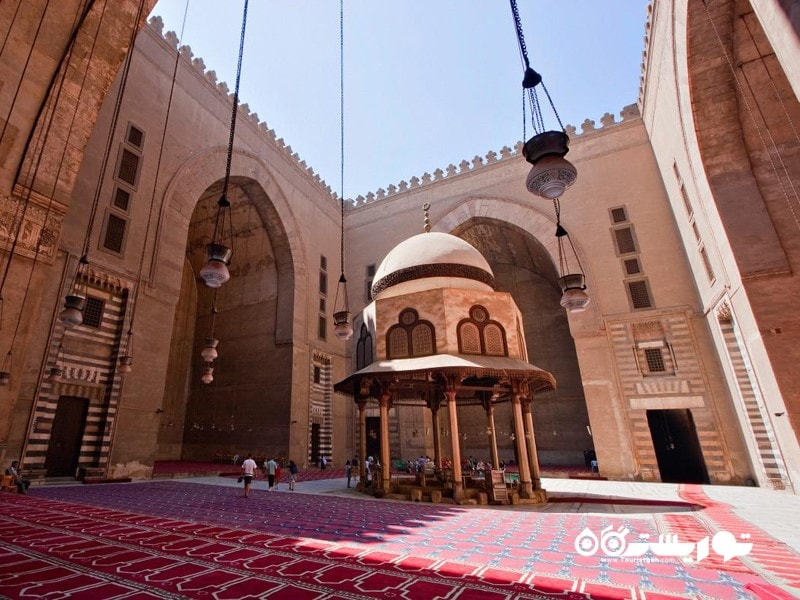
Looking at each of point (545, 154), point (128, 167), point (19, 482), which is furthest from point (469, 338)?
point (128, 167)

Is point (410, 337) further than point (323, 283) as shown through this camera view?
No

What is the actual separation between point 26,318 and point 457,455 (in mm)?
9686

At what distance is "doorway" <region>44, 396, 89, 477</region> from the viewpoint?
1055 cm

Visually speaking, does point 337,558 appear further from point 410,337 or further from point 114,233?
point 114,233

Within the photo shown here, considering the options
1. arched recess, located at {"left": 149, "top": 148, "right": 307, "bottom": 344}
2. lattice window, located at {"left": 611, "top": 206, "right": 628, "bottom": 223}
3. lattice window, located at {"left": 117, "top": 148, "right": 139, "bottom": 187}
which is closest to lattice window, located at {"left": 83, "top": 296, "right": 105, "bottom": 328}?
arched recess, located at {"left": 149, "top": 148, "right": 307, "bottom": 344}

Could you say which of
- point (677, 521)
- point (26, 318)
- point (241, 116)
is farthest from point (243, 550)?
point (241, 116)

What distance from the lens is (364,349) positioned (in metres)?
11.5

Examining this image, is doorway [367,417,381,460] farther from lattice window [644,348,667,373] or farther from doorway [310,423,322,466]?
lattice window [644,348,667,373]

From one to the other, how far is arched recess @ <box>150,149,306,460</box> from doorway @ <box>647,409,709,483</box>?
52.6 feet

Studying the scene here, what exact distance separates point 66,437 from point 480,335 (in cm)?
1169

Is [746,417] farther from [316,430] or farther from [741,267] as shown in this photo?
[316,430]

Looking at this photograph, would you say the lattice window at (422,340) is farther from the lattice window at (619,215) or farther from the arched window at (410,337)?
the lattice window at (619,215)

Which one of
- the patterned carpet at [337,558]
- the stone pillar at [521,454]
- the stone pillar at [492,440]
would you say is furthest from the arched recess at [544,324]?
the patterned carpet at [337,558]

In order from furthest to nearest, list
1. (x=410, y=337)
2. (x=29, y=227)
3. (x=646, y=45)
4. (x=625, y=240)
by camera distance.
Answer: (x=625, y=240)
(x=646, y=45)
(x=410, y=337)
(x=29, y=227)
